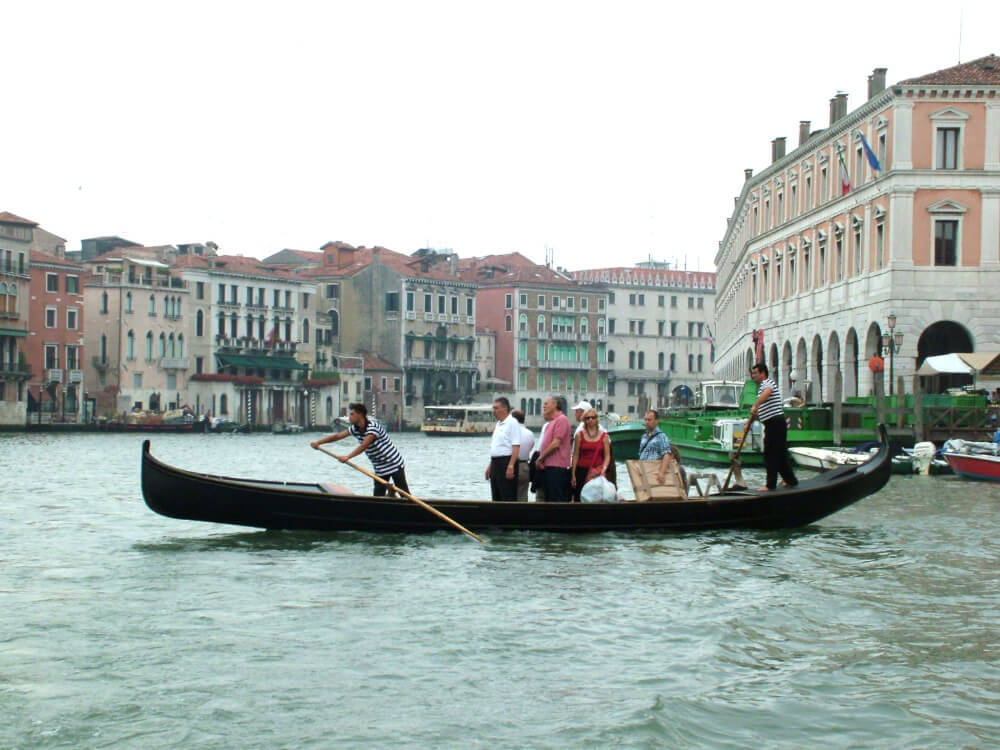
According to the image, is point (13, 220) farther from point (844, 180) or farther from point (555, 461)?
point (555, 461)

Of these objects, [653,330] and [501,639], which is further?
[653,330]

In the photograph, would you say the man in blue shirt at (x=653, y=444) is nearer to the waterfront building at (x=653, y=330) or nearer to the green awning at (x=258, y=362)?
the green awning at (x=258, y=362)

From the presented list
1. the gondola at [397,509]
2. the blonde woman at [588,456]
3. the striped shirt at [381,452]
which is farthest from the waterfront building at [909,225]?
the striped shirt at [381,452]

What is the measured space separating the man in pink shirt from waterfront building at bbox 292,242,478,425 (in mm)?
67692

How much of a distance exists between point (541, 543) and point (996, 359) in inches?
773

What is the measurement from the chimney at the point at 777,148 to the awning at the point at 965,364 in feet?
74.5

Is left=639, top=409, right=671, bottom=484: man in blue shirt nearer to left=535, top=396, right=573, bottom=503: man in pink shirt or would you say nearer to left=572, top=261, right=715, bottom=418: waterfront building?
left=535, top=396, right=573, bottom=503: man in pink shirt

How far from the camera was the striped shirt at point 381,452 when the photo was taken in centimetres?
1394

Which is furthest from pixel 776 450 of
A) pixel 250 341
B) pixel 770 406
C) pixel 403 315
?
pixel 403 315

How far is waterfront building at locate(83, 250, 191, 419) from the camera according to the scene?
7075cm

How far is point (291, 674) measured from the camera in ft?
27.7

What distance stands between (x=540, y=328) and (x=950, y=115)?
57724 mm

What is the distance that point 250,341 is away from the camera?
77.2 metres

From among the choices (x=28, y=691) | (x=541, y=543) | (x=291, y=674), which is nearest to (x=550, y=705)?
(x=291, y=674)
